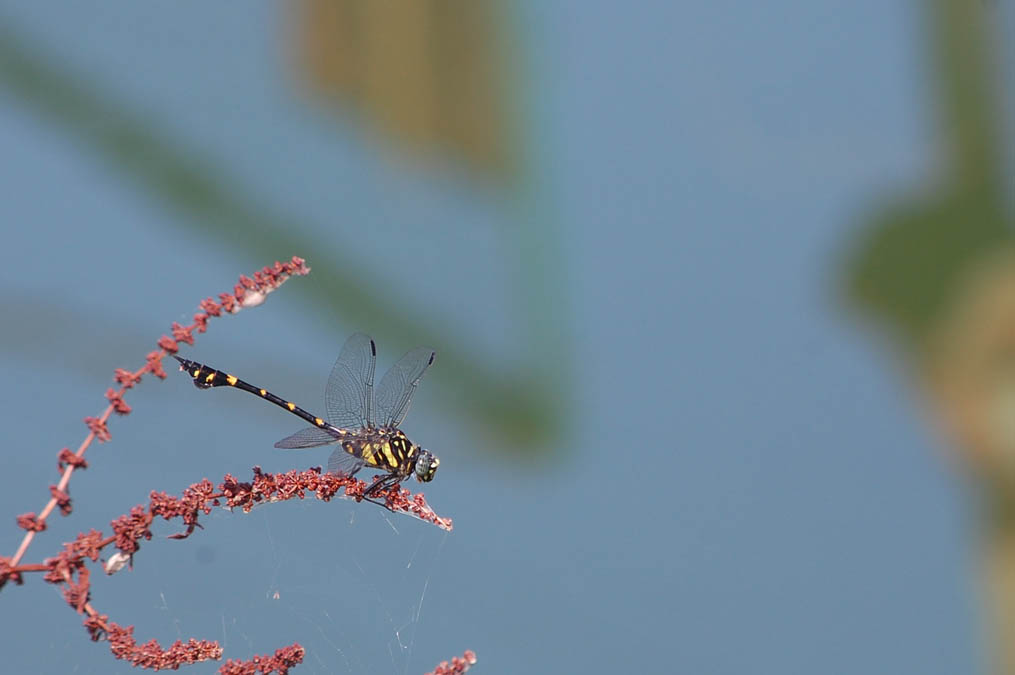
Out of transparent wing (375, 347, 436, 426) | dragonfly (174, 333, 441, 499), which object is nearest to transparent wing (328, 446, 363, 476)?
dragonfly (174, 333, 441, 499)

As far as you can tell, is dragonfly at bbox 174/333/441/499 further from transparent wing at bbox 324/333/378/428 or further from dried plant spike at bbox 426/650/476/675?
dried plant spike at bbox 426/650/476/675

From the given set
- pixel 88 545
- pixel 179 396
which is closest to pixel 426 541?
pixel 88 545

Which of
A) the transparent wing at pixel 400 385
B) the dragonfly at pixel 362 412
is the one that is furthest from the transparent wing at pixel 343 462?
the transparent wing at pixel 400 385

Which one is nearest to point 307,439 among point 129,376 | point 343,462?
point 343,462

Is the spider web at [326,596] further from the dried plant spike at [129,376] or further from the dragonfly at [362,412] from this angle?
the dried plant spike at [129,376]

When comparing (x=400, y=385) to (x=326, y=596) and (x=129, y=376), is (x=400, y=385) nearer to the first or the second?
(x=326, y=596)
